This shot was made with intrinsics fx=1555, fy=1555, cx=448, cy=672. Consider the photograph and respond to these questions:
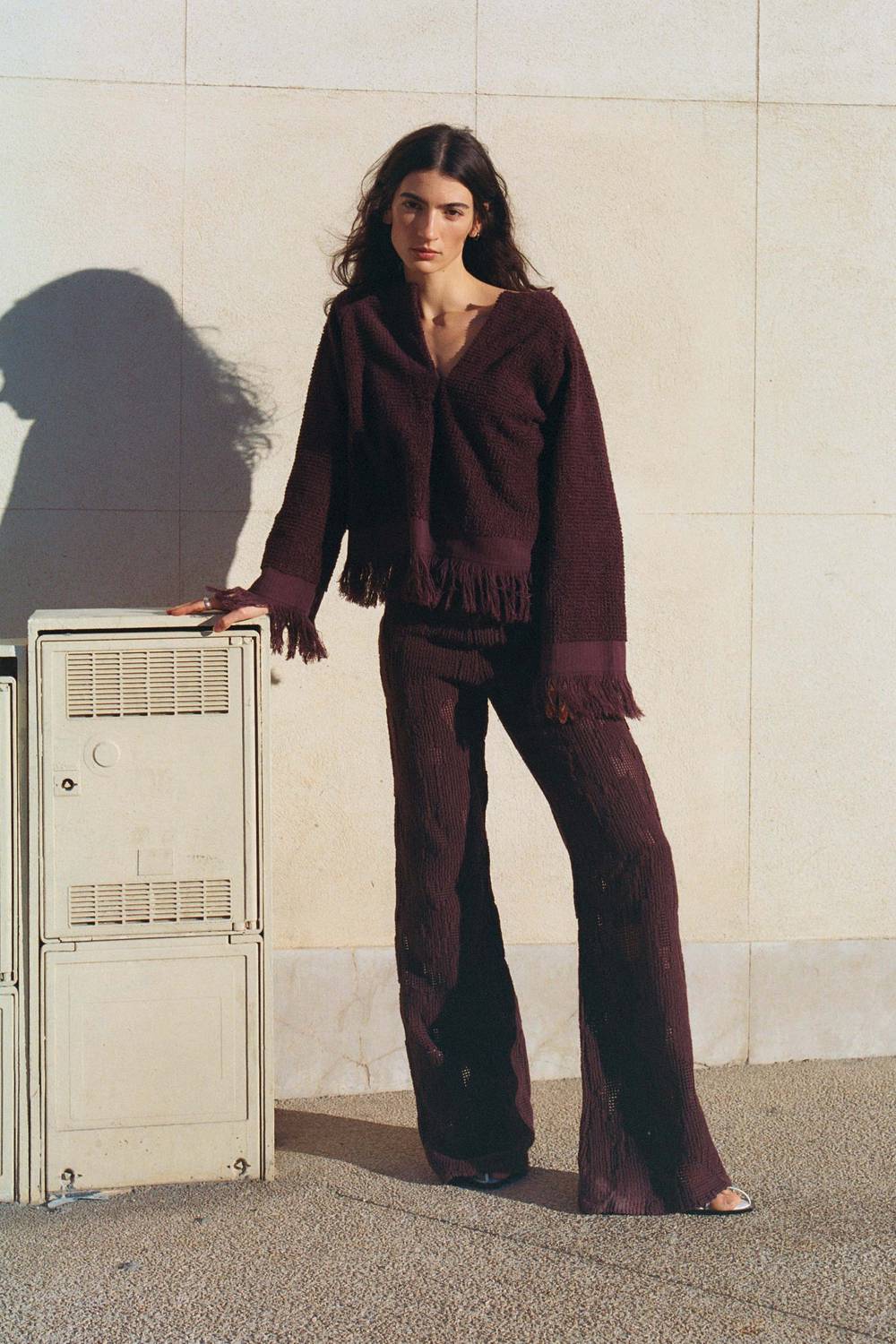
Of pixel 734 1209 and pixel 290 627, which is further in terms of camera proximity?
pixel 290 627

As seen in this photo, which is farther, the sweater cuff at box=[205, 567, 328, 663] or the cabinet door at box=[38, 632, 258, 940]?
the sweater cuff at box=[205, 567, 328, 663]

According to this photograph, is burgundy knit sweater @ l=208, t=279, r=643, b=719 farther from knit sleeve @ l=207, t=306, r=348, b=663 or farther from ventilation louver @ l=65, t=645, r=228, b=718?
ventilation louver @ l=65, t=645, r=228, b=718

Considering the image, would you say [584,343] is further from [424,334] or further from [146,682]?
[146,682]

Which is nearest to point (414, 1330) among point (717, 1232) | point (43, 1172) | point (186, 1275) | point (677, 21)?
point (186, 1275)

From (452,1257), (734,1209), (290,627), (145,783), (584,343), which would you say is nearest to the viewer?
(452,1257)

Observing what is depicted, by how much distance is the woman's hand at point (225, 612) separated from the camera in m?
3.35

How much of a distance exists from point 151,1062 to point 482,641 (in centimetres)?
117

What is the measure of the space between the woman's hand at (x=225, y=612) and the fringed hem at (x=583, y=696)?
0.66 m

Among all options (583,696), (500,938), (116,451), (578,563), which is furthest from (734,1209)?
(116,451)

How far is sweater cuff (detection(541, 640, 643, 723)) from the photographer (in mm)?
3266

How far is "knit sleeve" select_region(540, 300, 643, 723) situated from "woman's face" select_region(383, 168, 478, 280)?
Result: 0.31 m

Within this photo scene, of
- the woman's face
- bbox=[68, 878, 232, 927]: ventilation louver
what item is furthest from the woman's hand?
the woman's face

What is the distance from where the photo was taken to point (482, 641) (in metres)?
3.36

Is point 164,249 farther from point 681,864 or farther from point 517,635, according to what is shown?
point 681,864
